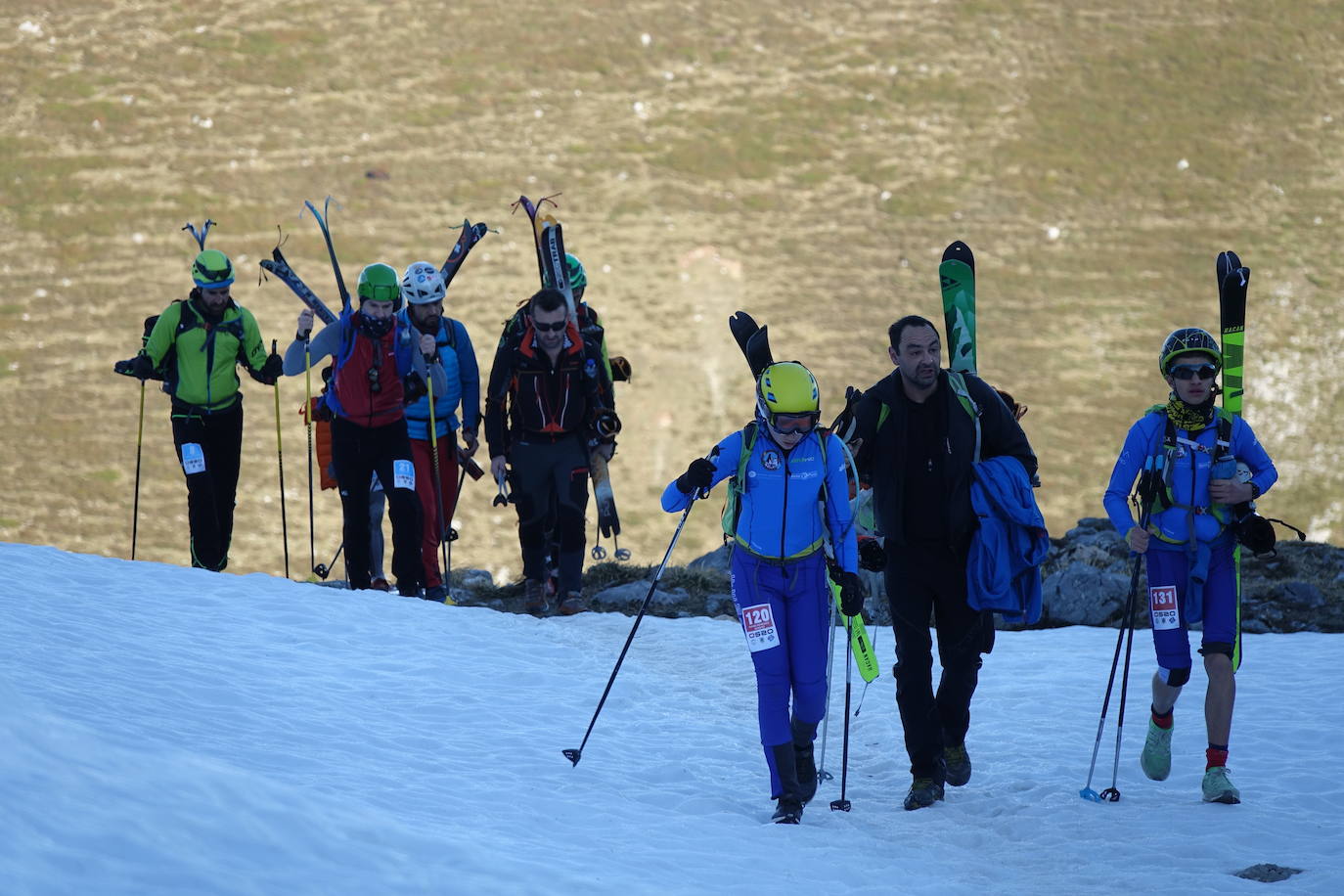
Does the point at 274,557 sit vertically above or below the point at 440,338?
below

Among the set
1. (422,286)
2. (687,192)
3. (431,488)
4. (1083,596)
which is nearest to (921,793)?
(431,488)

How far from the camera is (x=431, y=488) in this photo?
1228cm

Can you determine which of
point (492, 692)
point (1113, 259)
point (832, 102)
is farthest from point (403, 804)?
point (832, 102)

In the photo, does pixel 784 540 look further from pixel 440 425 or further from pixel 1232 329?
pixel 440 425

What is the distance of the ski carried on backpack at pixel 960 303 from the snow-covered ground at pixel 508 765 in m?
2.54

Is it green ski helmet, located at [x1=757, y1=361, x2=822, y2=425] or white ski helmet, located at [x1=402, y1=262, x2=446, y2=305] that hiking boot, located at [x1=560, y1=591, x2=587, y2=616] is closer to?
white ski helmet, located at [x1=402, y1=262, x2=446, y2=305]

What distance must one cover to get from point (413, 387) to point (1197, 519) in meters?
6.53

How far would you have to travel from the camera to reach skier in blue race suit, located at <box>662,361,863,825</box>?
731 cm

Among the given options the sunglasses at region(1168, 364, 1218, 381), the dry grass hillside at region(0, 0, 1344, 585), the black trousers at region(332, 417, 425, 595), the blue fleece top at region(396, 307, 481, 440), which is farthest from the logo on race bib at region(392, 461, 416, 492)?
the dry grass hillside at region(0, 0, 1344, 585)

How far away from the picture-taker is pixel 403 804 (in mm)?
6727

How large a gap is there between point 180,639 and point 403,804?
3224 mm

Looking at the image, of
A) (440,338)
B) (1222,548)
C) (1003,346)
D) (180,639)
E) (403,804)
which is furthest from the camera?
(1003,346)

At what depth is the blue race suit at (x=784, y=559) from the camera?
734cm

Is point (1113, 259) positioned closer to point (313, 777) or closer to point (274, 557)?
point (274, 557)
